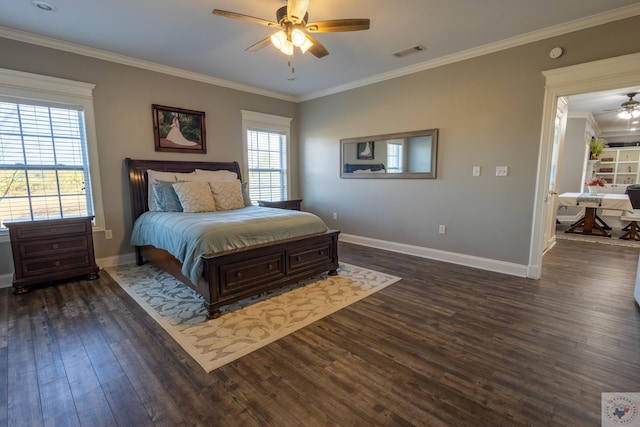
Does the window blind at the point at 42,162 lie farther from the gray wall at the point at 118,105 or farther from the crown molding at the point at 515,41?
the crown molding at the point at 515,41

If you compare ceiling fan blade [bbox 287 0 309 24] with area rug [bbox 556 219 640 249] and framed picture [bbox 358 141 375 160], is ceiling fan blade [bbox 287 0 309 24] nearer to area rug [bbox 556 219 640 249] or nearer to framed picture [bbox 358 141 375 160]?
framed picture [bbox 358 141 375 160]

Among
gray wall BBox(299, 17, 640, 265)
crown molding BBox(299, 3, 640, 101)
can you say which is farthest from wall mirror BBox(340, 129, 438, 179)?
crown molding BBox(299, 3, 640, 101)

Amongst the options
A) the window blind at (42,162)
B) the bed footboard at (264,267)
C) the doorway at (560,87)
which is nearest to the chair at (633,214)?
the doorway at (560,87)

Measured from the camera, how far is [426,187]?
13.5 feet

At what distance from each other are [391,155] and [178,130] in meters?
3.16

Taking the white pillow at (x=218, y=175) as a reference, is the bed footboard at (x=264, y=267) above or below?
below

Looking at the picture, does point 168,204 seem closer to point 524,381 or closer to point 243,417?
point 243,417

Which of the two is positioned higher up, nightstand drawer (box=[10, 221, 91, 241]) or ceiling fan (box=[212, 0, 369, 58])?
ceiling fan (box=[212, 0, 369, 58])

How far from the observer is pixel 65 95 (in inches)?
132

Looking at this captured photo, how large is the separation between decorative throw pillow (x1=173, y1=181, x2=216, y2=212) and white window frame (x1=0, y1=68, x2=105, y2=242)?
99cm

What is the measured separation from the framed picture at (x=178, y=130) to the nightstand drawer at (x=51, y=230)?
1.42 m

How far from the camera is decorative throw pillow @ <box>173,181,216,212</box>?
358 cm

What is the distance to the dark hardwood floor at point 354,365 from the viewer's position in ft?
4.88

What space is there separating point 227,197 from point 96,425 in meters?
2.81
